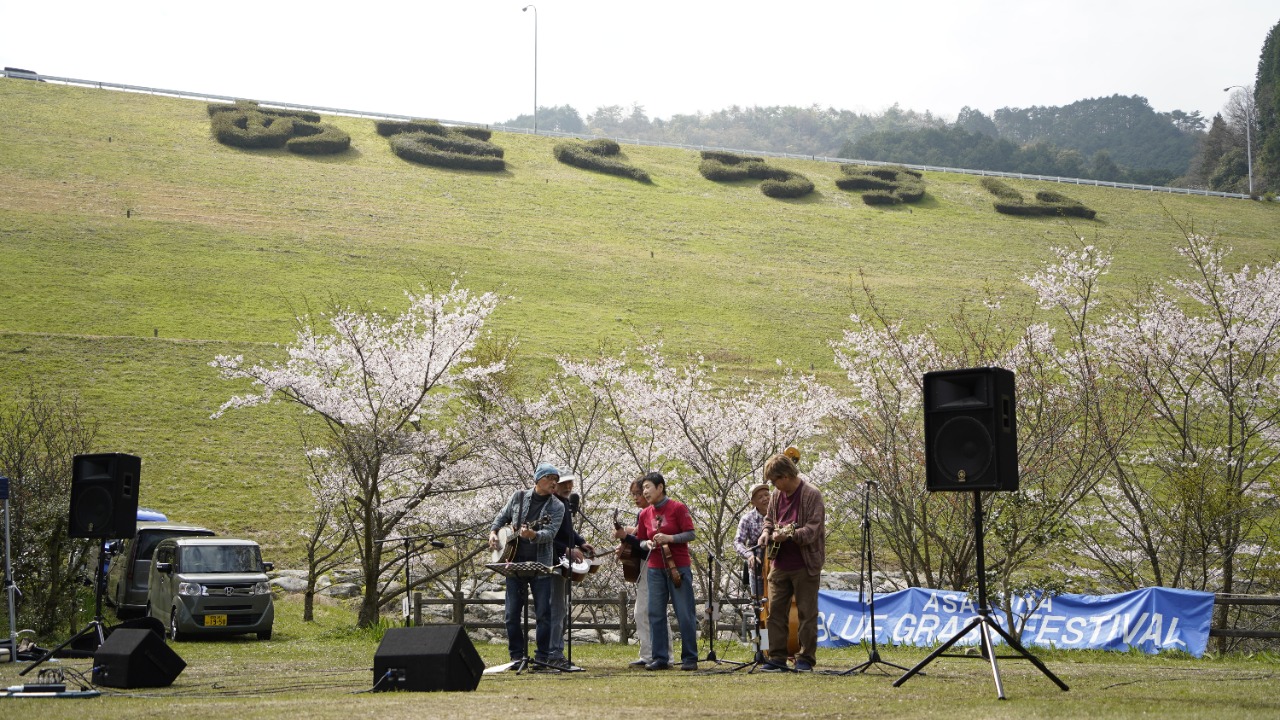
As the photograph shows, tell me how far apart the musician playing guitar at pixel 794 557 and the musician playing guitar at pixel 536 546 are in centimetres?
180

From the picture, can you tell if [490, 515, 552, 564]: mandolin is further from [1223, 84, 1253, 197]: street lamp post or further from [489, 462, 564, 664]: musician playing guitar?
[1223, 84, 1253, 197]: street lamp post

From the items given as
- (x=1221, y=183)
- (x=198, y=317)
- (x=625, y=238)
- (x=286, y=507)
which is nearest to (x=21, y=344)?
(x=198, y=317)

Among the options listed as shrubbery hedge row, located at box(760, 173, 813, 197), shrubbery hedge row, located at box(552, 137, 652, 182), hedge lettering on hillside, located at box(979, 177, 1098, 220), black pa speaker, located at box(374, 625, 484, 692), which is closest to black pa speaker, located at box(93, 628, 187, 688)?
black pa speaker, located at box(374, 625, 484, 692)

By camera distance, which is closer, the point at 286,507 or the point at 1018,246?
the point at 286,507

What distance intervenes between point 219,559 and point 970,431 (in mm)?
13755

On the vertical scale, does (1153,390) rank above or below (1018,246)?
below

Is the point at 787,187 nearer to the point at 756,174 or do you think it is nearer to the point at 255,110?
the point at 756,174

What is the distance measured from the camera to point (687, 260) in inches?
1858

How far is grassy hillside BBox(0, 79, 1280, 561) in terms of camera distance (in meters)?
30.3

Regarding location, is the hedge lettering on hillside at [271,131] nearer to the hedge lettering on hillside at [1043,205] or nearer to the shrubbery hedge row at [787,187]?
the shrubbery hedge row at [787,187]

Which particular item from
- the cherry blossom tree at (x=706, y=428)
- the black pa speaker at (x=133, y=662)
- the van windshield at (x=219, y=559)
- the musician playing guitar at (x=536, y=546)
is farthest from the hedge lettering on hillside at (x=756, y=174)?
the black pa speaker at (x=133, y=662)

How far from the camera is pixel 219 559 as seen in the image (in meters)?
16.9

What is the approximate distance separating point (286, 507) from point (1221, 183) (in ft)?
243

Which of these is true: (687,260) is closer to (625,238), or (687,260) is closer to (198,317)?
(625,238)
